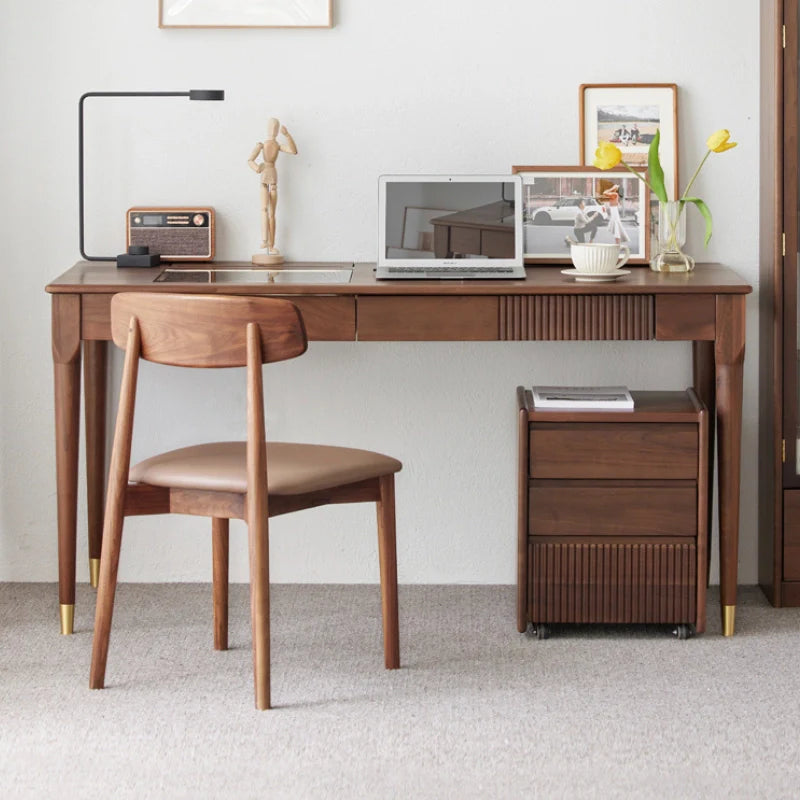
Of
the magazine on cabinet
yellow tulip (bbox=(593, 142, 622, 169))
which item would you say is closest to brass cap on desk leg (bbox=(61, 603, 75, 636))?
the magazine on cabinet

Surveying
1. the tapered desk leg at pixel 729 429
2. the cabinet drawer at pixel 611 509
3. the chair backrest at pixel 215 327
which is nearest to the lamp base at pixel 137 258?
the chair backrest at pixel 215 327

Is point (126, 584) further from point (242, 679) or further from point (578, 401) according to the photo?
point (578, 401)

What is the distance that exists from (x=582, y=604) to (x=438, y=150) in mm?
1122

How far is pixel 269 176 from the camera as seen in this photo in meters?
3.10

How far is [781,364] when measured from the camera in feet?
9.86

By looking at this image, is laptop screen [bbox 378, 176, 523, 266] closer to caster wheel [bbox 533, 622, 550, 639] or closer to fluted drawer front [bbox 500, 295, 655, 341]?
fluted drawer front [bbox 500, 295, 655, 341]

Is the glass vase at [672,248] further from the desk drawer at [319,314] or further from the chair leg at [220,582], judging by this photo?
the chair leg at [220,582]

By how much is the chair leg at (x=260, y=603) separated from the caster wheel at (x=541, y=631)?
26.8 inches

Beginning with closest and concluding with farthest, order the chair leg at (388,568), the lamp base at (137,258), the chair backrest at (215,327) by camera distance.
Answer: the chair backrest at (215,327), the chair leg at (388,568), the lamp base at (137,258)

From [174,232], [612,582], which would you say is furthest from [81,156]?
[612,582]

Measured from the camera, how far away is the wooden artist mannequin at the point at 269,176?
3084mm

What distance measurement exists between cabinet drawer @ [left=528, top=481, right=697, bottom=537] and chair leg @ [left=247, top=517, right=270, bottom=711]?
681mm

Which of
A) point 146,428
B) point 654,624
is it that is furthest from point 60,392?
point 654,624

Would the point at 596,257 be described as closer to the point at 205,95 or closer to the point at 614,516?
the point at 614,516
